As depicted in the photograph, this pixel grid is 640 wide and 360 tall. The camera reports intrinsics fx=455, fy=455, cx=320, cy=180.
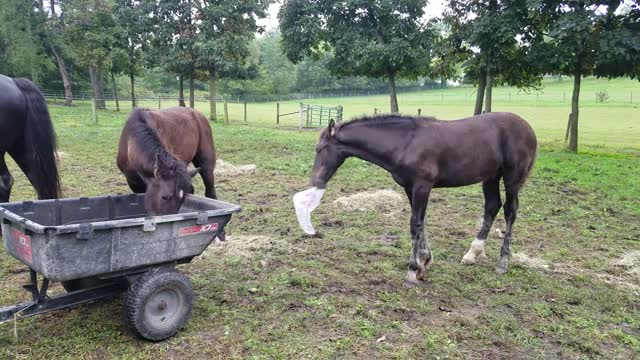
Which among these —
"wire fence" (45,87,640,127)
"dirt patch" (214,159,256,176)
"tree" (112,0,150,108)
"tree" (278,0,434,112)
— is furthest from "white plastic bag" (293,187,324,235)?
"tree" (112,0,150,108)

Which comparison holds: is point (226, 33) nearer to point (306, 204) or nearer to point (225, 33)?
point (225, 33)

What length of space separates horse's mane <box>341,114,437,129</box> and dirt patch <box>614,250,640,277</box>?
2871 mm

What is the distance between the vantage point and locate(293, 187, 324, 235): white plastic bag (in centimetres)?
429

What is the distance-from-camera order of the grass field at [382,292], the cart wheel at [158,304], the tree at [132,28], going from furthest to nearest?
the tree at [132,28] < the grass field at [382,292] < the cart wheel at [158,304]

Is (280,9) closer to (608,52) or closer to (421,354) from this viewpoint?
(608,52)

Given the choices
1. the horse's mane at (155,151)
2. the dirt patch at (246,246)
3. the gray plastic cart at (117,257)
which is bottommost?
the dirt patch at (246,246)

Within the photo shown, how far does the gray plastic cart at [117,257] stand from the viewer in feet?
9.21

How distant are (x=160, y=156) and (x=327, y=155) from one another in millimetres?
1597

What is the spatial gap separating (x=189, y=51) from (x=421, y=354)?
24.8 meters

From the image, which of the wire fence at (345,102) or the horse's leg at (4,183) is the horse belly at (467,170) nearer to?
the horse's leg at (4,183)

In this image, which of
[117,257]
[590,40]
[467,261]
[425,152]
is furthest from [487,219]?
[590,40]

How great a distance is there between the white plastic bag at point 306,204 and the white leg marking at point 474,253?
1949 mm

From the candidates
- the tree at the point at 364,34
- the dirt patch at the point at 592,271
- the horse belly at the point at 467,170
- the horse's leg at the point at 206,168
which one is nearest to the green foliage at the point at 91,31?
the tree at the point at 364,34

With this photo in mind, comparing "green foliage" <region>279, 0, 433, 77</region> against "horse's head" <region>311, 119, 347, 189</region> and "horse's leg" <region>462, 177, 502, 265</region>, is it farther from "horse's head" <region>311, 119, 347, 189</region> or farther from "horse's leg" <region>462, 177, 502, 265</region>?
"horse's head" <region>311, 119, 347, 189</region>
